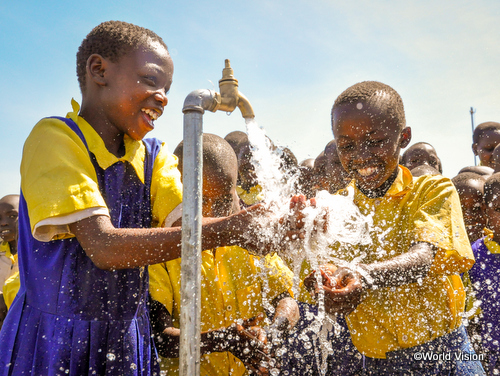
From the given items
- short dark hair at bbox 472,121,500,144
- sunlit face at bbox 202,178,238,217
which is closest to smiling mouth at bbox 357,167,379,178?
sunlit face at bbox 202,178,238,217

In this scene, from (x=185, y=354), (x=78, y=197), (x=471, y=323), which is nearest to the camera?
(x=185, y=354)

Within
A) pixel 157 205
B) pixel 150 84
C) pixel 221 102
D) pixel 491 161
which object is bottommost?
pixel 157 205

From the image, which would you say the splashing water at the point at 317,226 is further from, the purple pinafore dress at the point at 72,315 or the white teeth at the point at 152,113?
the purple pinafore dress at the point at 72,315

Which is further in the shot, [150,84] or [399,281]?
[399,281]

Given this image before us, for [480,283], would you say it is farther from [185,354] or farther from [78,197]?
[78,197]

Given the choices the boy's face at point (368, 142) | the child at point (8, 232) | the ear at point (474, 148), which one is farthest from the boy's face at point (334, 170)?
the child at point (8, 232)

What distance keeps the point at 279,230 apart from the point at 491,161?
5.37 meters

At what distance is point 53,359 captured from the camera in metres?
1.53

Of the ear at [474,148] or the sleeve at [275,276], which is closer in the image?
the sleeve at [275,276]

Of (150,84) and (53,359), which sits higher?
(150,84)

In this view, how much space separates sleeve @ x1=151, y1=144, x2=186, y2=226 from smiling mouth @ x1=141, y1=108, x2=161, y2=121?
0.21 metres

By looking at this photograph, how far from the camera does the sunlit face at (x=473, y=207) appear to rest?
164 inches

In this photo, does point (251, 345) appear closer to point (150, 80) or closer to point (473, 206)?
point (150, 80)

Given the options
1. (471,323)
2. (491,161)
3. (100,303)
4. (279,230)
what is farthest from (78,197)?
(491,161)
